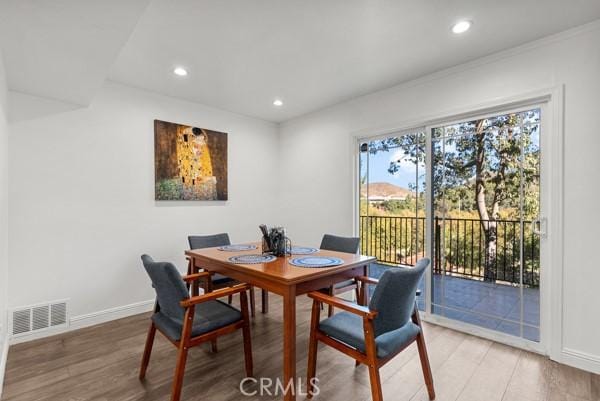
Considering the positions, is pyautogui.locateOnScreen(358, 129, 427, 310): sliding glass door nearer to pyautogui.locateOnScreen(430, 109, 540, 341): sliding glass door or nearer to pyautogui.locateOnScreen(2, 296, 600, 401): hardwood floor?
pyautogui.locateOnScreen(430, 109, 540, 341): sliding glass door

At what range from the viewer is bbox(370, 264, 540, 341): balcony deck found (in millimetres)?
2459

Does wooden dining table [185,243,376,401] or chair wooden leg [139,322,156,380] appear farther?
chair wooden leg [139,322,156,380]

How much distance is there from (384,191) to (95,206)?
3.15 m

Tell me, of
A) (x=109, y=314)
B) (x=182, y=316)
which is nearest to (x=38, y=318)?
(x=109, y=314)

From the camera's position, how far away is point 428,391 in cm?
180

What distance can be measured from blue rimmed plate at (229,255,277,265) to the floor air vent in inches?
73.5

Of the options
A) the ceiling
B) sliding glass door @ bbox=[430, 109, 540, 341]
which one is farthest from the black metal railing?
the ceiling

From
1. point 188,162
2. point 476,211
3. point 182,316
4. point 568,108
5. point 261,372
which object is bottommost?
point 261,372

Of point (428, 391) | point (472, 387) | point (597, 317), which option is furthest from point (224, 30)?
point (597, 317)

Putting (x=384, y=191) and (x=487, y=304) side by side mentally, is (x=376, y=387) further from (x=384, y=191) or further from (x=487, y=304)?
(x=384, y=191)

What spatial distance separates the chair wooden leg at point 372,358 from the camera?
4.84ft

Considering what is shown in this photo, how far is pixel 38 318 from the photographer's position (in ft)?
8.64

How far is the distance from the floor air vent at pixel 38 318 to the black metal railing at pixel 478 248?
142 inches

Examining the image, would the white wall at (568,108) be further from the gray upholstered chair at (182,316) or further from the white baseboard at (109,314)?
the white baseboard at (109,314)
